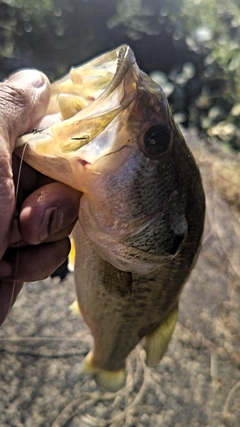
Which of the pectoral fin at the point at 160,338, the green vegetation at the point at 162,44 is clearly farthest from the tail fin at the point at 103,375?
the green vegetation at the point at 162,44

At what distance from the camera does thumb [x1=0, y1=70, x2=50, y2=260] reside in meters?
1.10

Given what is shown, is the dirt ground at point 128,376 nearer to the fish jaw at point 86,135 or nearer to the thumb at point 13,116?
the thumb at point 13,116

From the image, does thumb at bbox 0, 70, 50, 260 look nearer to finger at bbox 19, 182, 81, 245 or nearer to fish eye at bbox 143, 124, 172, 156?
finger at bbox 19, 182, 81, 245

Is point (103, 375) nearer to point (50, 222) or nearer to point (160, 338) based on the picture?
point (160, 338)

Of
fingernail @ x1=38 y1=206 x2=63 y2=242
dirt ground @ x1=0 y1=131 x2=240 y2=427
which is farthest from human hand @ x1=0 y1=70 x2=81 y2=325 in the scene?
dirt ground @ x1=0 y1=131 x2=240 y2=427

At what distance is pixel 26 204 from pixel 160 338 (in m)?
0.84

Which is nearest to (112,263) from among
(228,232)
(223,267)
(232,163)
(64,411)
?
(64,411)

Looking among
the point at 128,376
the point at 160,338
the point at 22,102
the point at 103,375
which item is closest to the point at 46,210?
the point at 22,102

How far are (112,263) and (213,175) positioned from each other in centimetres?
349

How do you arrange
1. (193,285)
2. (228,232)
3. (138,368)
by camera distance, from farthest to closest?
(228,232) < (193,285) < (138,368)

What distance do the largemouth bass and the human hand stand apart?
5cm

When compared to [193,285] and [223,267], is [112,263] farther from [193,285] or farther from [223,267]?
[223,267]

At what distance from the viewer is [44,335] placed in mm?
2828

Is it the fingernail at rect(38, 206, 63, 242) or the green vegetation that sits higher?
the fingernail at rect(38, 206, 63, 242)
